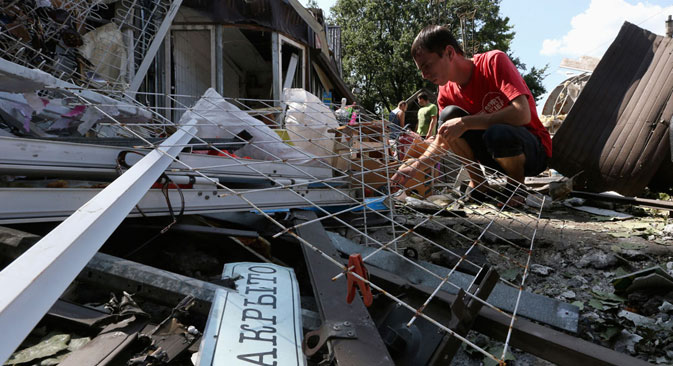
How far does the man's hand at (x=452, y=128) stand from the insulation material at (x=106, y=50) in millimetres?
2255

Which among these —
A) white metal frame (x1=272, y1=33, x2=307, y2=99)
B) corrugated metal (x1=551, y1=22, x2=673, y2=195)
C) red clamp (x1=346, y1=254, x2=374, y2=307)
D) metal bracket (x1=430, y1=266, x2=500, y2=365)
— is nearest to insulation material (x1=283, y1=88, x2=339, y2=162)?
metal bracket (x1=430, y1=266, x2=500, y2=365)

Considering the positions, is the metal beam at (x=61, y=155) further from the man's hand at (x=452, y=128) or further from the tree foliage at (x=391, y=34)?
the tree foliage at (x=391, y=34)

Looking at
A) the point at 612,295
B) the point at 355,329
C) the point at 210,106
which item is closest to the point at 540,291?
the point at 612,295

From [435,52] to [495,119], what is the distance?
17.5 inches

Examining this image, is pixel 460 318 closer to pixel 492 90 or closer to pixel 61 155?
pixel 61 155

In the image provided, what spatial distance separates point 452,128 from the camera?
6.07ft

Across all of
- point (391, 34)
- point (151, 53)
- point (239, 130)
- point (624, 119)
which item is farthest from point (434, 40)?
point (391, 34)

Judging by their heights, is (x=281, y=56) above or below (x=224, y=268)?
above

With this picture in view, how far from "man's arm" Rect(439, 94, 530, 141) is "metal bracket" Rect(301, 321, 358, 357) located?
133 cm

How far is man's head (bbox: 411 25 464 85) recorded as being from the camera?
6.26ft

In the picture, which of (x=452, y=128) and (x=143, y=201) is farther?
(x=452, y=128)

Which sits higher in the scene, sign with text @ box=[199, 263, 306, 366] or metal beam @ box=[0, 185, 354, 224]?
metal beam @ box=[0, 185, 354, 224]

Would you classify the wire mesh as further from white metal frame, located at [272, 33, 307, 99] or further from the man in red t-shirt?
white metal frame, located at [272, 33, 307, 99]

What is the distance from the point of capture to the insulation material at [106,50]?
2766 mm
